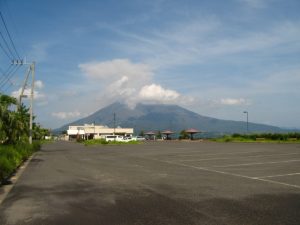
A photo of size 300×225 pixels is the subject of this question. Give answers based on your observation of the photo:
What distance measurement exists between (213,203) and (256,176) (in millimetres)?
5668

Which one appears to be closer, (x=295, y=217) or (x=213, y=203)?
(x=295, y=217)

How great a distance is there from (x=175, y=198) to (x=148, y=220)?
7.99ft

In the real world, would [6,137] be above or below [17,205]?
above

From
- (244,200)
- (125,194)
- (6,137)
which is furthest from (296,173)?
(6,137)

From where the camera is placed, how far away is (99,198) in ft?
32.2

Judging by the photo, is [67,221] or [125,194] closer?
[67,221]

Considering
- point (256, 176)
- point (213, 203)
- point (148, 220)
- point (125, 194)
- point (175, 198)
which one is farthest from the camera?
point (256, 176)

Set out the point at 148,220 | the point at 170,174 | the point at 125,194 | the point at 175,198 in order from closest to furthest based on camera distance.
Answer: the point at 148,220 → the point at 175,198 → the point at 125,194 → the point at 170,174

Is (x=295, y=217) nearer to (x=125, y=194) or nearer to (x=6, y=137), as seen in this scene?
(x=125, y=194)

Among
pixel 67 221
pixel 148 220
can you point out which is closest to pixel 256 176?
pixel 148 220

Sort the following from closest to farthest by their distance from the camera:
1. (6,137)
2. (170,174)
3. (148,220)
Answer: (148,220)
(170,174)
(6,137)

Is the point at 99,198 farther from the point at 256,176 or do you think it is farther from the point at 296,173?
the point at 296,173

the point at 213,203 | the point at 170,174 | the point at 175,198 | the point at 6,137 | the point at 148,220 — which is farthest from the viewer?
the point at 6,137

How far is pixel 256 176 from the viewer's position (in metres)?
14.1
